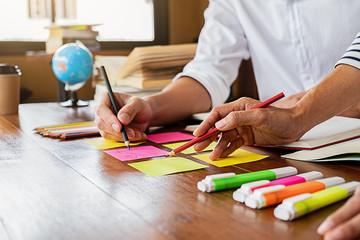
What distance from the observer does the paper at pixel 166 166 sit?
2.23 ft

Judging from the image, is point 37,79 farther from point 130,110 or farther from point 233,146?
point 233,146

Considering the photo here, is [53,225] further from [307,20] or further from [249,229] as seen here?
[307,20]

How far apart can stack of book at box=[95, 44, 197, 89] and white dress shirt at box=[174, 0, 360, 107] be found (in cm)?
14

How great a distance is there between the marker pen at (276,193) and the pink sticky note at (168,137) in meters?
0.45

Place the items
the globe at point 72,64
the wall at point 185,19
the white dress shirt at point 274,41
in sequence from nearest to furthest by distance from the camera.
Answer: the white dress shirt at point 274,41
the globe at point 72,64
the wall at point 185,19

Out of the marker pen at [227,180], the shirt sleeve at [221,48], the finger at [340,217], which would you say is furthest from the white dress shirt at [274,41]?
the finger at [340,217]

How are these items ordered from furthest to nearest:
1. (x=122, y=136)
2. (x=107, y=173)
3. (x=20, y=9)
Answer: (x=20, y=9) → (x=122, y=136) → (x=107, y=173)

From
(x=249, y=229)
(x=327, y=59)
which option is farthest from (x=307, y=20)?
(x=249, y=229)

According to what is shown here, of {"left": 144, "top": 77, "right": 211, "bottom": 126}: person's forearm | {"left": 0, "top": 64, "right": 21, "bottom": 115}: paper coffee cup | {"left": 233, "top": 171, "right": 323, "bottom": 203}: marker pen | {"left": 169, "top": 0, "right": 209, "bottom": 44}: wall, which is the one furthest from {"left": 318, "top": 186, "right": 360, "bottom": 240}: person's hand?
{"left": 169, "top": 0, "right": 209, "bottom": 44}: wall

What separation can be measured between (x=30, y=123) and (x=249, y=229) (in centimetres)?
94

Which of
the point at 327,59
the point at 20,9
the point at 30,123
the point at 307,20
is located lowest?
the point at 30,123

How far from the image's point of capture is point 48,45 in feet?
7.34

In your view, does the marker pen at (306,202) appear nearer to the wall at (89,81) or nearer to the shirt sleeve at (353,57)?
the shirt sleeve at (353,57)

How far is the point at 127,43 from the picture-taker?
3.32 m
